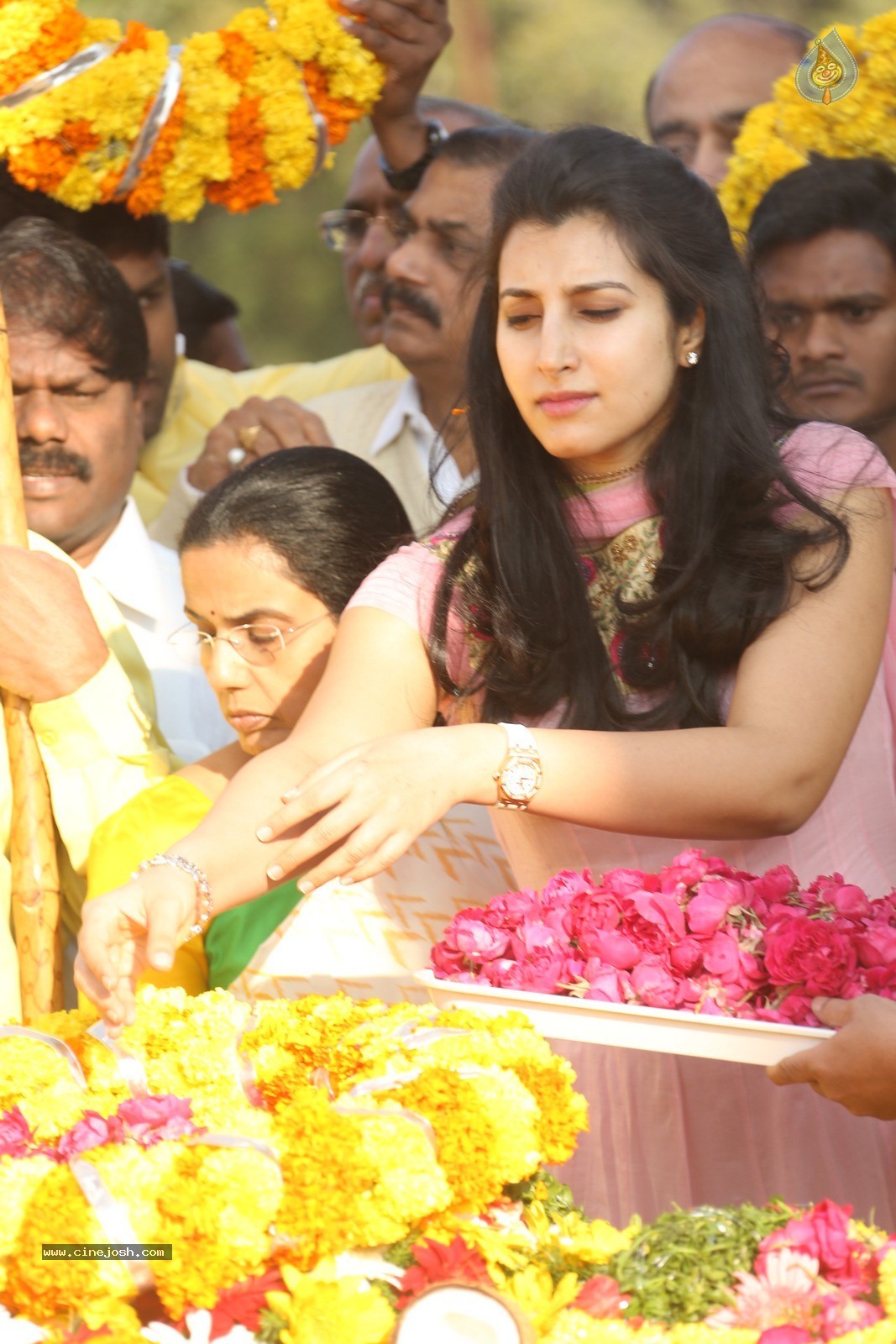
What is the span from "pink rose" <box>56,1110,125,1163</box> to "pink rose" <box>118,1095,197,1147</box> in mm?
12

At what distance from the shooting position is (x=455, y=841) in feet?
9.04

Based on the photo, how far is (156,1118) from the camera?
1715 millimetres

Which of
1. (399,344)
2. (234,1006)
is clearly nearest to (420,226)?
(399,344)

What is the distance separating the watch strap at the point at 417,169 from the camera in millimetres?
4539

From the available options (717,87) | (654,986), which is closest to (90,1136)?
(654,986)

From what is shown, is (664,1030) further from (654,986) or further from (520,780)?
(520,780)

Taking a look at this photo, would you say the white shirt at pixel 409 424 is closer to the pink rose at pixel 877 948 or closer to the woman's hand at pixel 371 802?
the woman's hand at pixel 371 802

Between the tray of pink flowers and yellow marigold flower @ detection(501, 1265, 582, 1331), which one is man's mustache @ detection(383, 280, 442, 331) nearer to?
the tray of pink flowers

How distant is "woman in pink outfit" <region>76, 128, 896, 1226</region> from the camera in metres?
2.13

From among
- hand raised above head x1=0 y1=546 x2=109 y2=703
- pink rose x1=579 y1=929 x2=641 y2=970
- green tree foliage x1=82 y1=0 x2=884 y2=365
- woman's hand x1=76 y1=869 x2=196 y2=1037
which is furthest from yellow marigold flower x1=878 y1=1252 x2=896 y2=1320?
green tree foliage x1=82 y1=0 x2=884 y2=365

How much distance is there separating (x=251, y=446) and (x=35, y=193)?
34.6 inches

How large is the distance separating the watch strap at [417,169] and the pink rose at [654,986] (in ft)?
10.2

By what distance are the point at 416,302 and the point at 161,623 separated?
1058 millimetres

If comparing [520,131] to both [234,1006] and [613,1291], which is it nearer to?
[234,1006]
